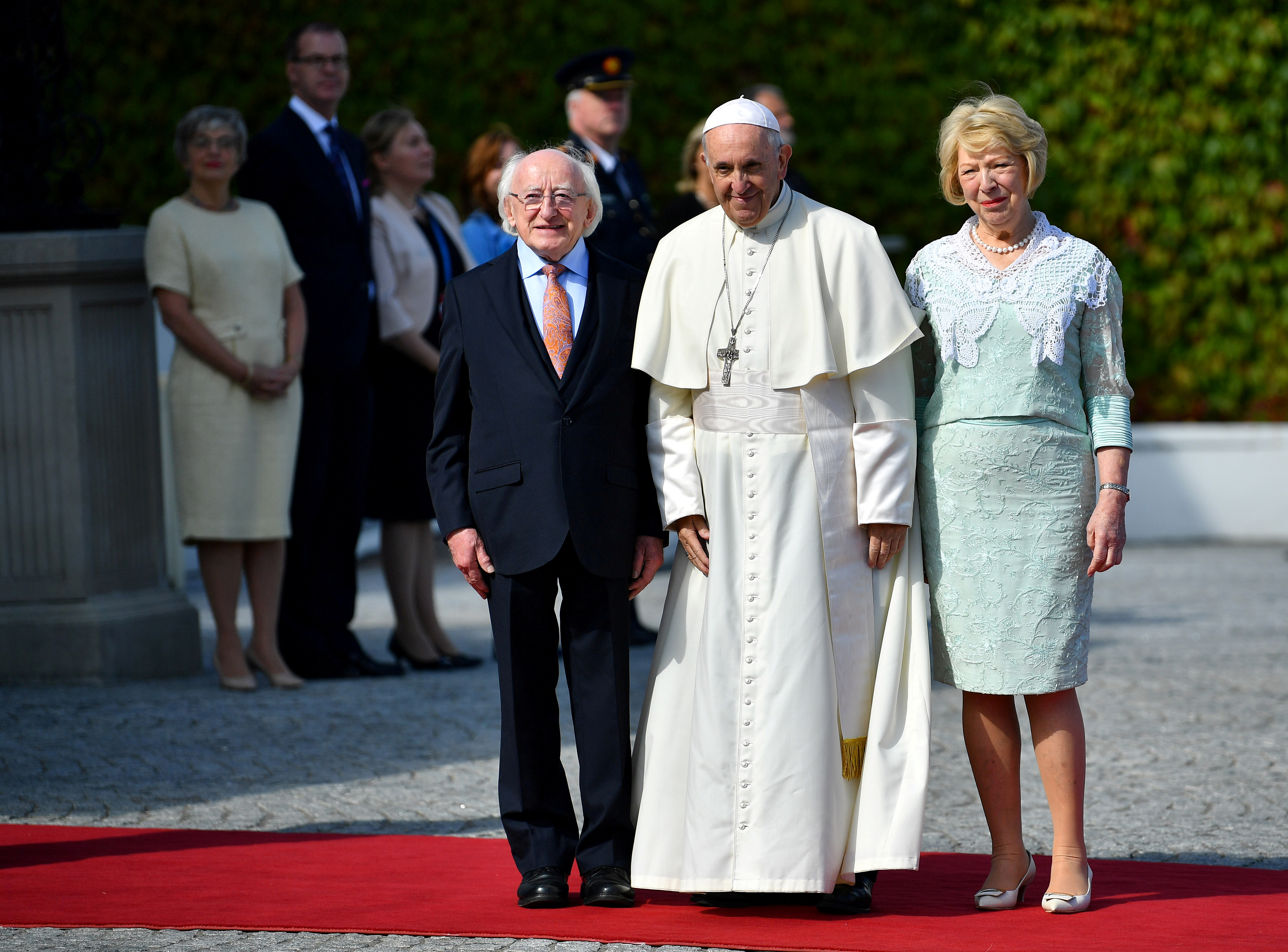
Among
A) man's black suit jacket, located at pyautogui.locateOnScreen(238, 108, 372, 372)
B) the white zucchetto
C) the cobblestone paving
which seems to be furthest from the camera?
man's black suit jacket, located at pyautogui.locateOnScreen(238, 108, 372, 372)

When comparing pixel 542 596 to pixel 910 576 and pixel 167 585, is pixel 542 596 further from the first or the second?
pixel 167 585

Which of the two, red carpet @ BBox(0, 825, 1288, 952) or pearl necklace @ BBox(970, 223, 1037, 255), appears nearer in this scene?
red carpet @ BBox(0, 825, 1288, 952)

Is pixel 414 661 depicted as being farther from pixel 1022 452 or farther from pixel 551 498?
pixel 1022 452

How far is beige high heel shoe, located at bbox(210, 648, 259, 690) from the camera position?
7047 millimetres

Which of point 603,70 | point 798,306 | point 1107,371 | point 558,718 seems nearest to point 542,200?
point 798,306

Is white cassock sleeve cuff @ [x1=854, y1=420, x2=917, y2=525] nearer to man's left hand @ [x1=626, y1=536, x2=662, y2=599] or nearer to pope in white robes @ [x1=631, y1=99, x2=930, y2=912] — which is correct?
pope in white robes @ [x1=631, y1=99, x2=930, y2=912]

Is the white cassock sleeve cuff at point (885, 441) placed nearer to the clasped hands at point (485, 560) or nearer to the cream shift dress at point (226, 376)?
the clasped hands at point (485, 560)

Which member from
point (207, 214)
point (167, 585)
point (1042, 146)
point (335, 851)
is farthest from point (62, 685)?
point (1042, 146)

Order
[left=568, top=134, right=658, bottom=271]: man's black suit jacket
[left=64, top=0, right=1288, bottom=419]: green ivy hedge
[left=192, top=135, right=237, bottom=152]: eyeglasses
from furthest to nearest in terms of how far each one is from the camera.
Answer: [left=64, top=0, right=1288, bottom=419]: green ivy hedge → [left=568, top=134, right=658, bottom=271]: man's black suit jacket → [left=192, top=135, right=237, bottom=152]: eyeglasses

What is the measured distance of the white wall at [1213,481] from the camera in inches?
444

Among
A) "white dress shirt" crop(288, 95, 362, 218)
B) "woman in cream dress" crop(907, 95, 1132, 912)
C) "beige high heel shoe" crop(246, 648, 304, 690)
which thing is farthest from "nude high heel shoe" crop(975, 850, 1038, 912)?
"white dress shirt" crop(288, 95, 362, 218)

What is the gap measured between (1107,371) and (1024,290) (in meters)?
0.27

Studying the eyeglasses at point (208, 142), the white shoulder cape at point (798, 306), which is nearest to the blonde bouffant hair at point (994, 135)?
the white shoulder cape at point (798, 306)

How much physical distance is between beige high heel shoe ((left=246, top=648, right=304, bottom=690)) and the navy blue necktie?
1866 mm
